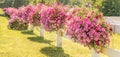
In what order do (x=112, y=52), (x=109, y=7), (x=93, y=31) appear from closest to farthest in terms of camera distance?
(x=93, y=31) → (x=112, y=52) → (x=109, y=7)

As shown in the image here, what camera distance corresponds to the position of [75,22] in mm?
9477

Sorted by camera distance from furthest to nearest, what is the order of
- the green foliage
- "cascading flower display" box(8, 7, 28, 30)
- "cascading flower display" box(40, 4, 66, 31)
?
the green foliage, "cascading flower display" box(8, 7, 28, 30), "cascading flower display" box(40, 4, 66, 31)

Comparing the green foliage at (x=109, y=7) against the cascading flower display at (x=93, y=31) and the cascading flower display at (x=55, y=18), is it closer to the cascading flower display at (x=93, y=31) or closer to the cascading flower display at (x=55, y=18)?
the cascading flower display at (x=55, y=18)

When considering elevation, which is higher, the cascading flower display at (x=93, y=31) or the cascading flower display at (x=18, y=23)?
the cascading flower display at (x=93, y=31)

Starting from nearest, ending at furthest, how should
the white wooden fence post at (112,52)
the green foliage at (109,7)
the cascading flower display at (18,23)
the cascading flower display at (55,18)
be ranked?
1. the white wooden fence post at (112,52)
2. the cascading flower display at (55,18)
3. the cascading flower display at (18,23)
4. the green foliage at (109,7)

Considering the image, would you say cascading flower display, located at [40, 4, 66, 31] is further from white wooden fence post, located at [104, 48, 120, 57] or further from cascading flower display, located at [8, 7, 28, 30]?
cascading flower display, located at [8, 7, 28, 30]

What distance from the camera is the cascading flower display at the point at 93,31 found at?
890 centimetres

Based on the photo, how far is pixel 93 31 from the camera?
8.87 meters

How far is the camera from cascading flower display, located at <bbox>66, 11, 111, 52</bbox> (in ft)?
29.2

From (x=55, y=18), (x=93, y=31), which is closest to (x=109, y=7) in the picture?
(x=55, y=18)

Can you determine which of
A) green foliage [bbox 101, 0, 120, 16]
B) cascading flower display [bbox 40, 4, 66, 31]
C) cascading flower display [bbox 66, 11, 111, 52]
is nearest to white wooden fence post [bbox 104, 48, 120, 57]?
cascading flower display [bbox 66, 11, 111, 52]

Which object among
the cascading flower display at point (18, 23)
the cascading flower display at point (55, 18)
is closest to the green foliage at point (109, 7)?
the cascading flower display at point (18, 23)

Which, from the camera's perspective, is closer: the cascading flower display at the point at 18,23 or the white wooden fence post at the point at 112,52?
the white wooden fence post at the point at 112,52

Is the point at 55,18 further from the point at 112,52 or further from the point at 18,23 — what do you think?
the point at 18,23
